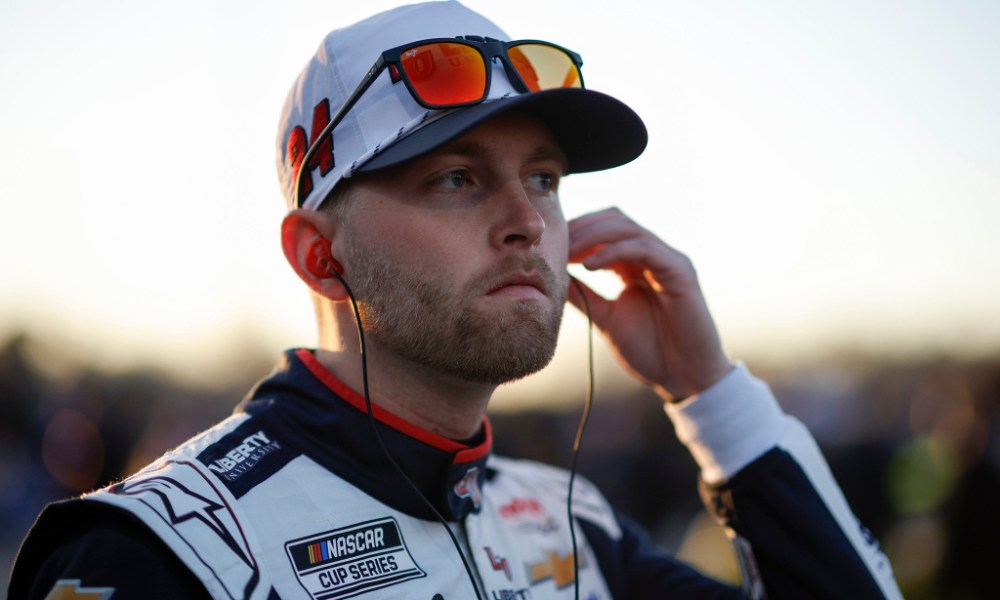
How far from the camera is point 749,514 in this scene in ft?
8.30

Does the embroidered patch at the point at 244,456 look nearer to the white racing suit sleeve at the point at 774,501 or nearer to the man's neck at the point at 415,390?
the man's neck at the point at 415,390

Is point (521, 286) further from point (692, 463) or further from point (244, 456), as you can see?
point (692, 463)

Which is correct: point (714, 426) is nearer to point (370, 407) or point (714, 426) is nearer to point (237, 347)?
point (370, 407)

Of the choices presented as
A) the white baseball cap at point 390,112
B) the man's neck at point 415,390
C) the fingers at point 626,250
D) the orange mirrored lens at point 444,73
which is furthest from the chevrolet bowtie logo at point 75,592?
the fingers at point 626,250

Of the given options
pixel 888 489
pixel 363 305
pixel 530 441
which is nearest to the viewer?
pixel 363 305

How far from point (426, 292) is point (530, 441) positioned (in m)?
11.5

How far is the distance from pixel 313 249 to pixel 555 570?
1.16m

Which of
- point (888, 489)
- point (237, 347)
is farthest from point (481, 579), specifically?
point (237, 347)

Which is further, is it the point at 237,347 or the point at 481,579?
the point at 237,347

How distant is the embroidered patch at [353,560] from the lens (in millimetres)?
1738

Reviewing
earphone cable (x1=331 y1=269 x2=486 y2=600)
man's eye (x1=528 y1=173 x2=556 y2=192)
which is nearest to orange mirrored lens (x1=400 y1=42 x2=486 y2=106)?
man's eye (x1=528 y1=173 x2=556 y2=192)

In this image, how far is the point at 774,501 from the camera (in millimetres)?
2492

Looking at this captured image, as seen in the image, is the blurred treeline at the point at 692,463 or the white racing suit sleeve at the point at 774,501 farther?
the blurred treeline at the point at 692,463

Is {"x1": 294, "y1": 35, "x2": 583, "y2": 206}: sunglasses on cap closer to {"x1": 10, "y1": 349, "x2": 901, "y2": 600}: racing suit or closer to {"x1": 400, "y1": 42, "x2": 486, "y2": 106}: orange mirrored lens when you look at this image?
{"x1": 400, "y1": 42, "x2": 486, "y2": 106}: orange mirrored lens
